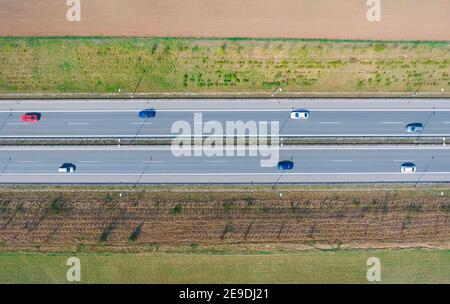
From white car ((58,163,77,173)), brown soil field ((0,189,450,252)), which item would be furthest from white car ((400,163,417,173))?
white car ((58,163,77,173))

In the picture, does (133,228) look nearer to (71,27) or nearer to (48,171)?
(48,171)

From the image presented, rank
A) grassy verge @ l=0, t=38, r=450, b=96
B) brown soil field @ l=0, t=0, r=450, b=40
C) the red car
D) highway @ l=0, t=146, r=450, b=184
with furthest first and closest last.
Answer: brown soil field @ l=0, t=0, r=450, b=40 → grassy verge @ l=0, t=38, r=450, b=96 → highway @ l=0, t=146, r=450, b=184 → the red car

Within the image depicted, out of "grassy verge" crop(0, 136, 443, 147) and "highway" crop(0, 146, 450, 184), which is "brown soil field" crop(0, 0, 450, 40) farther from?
"highway" crop(0, 146, 450, 184)

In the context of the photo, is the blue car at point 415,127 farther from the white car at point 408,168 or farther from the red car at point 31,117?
the red car at point 31,117

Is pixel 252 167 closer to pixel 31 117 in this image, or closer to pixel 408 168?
pixel 408 168

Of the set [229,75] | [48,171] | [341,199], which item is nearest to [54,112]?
[48,171]

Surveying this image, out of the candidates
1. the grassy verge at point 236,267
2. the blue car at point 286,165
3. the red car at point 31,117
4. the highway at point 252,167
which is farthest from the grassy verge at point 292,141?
the grassy verge at point 236,267

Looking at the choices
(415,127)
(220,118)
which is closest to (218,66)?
(220,118)
